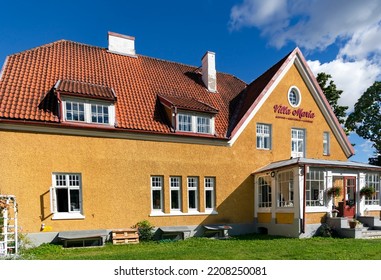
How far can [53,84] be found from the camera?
14.7 m

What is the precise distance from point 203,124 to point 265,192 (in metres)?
5.46

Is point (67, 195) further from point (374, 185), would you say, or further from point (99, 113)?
point (374, 185)

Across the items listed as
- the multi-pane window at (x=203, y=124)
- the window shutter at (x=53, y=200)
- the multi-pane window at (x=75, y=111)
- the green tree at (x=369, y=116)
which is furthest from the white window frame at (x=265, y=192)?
the green tree at (x=369, y=116)

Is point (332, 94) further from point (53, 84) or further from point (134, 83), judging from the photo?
point (53, 84)

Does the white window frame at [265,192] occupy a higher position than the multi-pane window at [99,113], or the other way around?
the multi-pane window at [99,113]

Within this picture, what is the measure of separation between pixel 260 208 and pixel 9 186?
13.0 m

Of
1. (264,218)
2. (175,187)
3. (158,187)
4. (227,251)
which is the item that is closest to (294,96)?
(264,218)

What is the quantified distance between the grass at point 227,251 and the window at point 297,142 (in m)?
6.55

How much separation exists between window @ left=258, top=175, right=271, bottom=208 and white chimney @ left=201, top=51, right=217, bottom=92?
6872 mm

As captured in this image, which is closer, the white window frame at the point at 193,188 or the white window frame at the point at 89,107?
the white window frame at the point at 89,107

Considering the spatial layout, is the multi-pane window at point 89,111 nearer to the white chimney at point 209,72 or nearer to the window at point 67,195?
the window at point 67,195

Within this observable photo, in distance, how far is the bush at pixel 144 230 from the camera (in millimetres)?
14355

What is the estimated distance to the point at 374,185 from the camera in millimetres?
16844

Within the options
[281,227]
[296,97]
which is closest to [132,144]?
[281,227]
